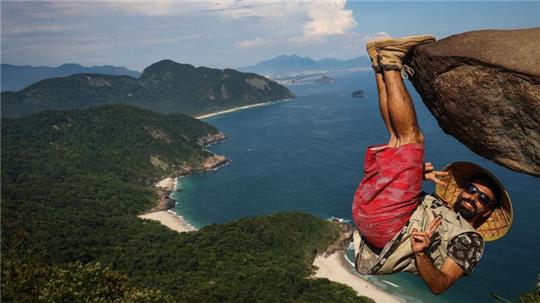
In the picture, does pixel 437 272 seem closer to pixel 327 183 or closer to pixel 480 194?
pixel 480 194

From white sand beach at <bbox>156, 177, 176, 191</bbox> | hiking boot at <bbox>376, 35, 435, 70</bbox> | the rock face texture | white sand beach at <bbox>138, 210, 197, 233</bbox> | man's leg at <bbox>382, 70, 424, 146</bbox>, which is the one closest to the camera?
the rock face texture

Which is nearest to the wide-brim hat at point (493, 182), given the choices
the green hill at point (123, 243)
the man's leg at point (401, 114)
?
the man's leg at point (401, 114)

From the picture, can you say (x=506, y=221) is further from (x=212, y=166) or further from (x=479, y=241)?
(x=212, y=166)

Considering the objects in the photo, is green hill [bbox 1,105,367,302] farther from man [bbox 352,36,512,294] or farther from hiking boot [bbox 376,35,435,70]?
hiking boot [bbox 376,35,435,70]

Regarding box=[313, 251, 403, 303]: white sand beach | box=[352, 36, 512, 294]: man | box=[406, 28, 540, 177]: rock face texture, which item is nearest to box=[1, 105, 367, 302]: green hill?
box=[313, 251, 403, 303]: white sand beach

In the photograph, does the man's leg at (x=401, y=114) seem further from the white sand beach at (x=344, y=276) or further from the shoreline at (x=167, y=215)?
the shoreline at (x=167, y=215)

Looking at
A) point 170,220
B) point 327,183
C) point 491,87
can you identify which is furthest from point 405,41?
point 327,183
